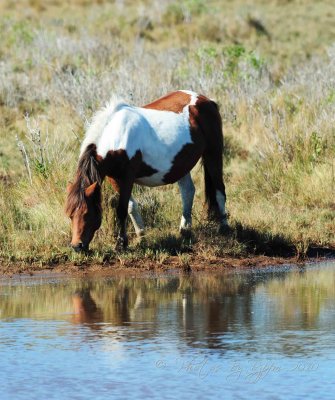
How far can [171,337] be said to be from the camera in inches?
290

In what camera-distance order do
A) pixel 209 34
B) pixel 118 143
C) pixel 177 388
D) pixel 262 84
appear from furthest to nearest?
pixel 209 34 → pixel 262 84 → pixel 118 143 → pixel 177 388

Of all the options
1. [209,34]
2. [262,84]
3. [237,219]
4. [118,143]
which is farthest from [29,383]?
[209,34]

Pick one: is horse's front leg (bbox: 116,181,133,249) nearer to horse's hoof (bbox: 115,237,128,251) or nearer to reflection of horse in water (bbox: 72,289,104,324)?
horse's hoof (bbox: 115,237,128,251)

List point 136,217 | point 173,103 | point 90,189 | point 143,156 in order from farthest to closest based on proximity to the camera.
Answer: point 173,103
point 136,217
point 143,156
point 90,189

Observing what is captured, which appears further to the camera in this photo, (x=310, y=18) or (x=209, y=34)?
(x=310, y=18)

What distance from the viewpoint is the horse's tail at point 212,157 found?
11.8 metres

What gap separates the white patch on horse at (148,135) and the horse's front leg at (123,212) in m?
0.34

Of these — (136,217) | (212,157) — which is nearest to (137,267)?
(136,217)

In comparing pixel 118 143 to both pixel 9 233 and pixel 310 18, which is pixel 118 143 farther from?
pixel 310 18

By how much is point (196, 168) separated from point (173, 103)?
103 inches

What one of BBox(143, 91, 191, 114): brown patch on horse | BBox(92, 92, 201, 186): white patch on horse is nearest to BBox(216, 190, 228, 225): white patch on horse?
BBox(92, 92, 201, 186): white patch on horse

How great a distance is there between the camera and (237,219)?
472 inches

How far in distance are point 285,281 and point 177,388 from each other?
389cm

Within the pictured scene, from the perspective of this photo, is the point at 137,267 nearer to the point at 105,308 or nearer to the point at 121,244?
the point at 121,244
